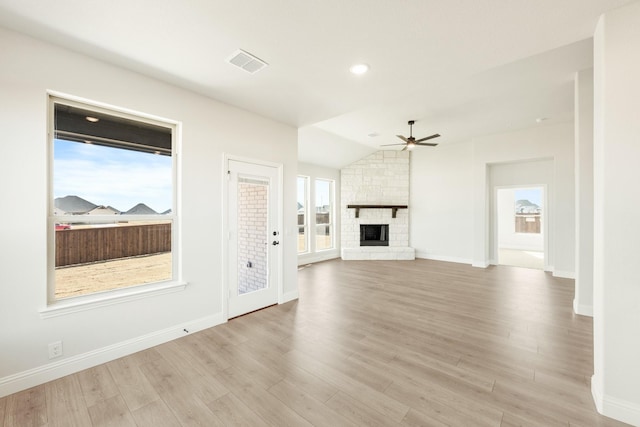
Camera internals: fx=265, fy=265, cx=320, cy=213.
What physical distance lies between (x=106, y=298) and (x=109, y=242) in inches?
21.1

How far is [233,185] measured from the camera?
3.51m

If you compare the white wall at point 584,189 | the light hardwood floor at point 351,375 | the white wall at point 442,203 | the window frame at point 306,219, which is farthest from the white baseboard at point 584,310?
the window frame at point 306,219

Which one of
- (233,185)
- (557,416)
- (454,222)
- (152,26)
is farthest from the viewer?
(454,222)

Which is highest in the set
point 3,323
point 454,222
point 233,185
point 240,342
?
point 233,185

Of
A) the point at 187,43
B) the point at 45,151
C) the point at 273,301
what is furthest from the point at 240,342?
the point at 187,43

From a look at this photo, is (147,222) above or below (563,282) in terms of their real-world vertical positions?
above

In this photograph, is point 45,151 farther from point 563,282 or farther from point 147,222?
point 563,282

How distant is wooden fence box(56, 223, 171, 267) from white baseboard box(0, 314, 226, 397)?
2.78 feet

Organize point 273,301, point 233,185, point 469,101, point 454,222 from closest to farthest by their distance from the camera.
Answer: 1. point 233,185
2. point 273,301
3. point 469,101
4. point 454,222

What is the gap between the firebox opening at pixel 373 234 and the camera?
26.8 ft

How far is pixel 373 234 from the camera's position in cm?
823

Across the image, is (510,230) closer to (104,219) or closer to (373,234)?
(373,234)

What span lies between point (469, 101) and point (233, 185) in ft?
13.0

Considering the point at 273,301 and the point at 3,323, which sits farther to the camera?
the point at 273,301
